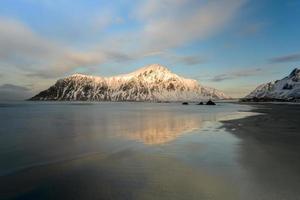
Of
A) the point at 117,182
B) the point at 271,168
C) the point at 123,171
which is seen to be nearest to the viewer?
the point at 117,182

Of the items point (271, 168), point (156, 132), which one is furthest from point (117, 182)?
point (156, 132)

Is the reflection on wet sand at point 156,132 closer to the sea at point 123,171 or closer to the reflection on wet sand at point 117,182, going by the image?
the sea at point 123,171

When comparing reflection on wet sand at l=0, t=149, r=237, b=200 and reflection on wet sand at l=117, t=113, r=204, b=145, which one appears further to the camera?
reflection on wet sand at l=117, t=113, r=204, b=145

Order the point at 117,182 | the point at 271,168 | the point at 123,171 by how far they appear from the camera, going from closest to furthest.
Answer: the point at 117,182
the point at 123,171
the point at 271,168

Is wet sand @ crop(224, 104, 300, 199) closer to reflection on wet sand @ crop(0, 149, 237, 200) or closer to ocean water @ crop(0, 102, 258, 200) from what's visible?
ocean water @ crop(0, 102, 258, 200)

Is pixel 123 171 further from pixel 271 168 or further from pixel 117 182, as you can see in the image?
pixel 271 168

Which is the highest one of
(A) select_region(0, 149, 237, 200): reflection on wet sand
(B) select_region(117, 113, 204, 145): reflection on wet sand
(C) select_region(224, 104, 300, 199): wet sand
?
(A) select_region(0, 149, 237, 200): reflection on wet sand

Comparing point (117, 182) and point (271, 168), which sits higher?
point (117, 182)

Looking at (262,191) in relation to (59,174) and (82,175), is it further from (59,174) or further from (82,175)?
(59,174)

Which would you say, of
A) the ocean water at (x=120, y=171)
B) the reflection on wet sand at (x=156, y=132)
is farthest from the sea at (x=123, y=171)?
the reflection on wet sand at (x=156, y=132)

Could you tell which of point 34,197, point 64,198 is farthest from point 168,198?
point 34,197

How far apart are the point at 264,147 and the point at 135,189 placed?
33.4 feet

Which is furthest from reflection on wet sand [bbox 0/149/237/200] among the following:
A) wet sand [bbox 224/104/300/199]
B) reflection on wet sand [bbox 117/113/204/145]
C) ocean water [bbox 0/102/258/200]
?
reflection on wet sand [bbox 117/113/204/145]

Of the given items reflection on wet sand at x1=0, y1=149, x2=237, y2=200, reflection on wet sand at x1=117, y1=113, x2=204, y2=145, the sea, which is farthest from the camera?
reflection on wet sand at x1=117, y1=113, x2=204, y2=145
